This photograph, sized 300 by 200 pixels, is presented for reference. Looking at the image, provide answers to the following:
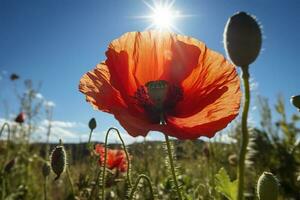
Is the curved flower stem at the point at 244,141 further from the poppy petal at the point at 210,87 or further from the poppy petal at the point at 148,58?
the poppy petal at the point at 148,58

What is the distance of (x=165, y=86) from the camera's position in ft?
5.48

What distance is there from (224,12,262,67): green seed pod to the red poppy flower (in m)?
0.45

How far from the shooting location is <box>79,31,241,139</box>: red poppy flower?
4.76 feet

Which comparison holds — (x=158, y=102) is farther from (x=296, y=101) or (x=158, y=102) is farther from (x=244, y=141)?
(x=244, y=141)

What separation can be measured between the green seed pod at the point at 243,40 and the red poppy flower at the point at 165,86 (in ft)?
1.49

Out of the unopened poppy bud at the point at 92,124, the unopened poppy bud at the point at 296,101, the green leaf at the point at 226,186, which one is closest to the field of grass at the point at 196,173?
the unopened poppy bud at the point at 92,124

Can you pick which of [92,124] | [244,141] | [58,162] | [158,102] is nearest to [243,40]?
[244,141]

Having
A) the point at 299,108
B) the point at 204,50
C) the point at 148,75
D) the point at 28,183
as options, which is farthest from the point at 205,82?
the point at 28,183

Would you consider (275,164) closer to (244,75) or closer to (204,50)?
(204,50)

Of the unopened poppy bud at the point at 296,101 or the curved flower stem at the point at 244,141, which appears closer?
the curved flower stem at the point at 244,141

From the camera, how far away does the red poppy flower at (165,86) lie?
1.45 meters

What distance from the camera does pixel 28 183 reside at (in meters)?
4.38

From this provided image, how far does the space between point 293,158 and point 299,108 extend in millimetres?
2091

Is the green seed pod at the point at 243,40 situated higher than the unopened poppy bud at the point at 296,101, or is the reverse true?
the green seed pod at the point at 243,40
